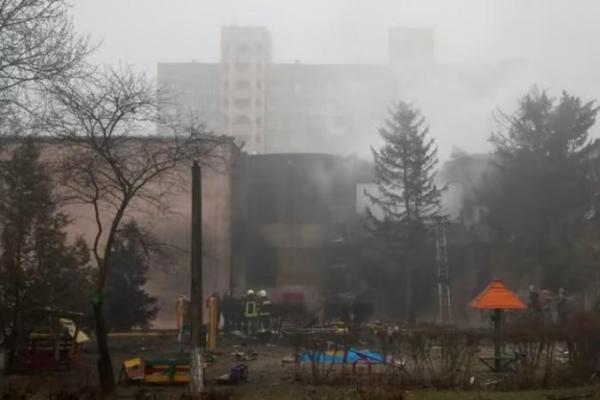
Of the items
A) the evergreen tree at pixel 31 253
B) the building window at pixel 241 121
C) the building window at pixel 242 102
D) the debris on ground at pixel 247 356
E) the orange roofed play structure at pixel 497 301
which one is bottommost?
the debris on ground at pixel 247 356

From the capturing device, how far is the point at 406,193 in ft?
99.2

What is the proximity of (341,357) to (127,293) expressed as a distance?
10403 millimetres

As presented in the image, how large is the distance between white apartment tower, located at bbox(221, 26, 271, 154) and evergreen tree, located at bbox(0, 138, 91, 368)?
1351 inches

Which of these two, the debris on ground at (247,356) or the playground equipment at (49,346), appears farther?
the debris on ground at (247,356)

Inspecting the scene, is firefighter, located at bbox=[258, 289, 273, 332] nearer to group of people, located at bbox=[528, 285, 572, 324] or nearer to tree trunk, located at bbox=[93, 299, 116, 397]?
group of people, located at bbox=[528, 285, 572, 324]

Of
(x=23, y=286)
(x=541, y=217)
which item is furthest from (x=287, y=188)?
(x=23, y=286)

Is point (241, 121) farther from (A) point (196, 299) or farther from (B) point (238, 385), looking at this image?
(A) point (196, 299)

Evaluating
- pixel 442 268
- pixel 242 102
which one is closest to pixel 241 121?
pixel 242 102

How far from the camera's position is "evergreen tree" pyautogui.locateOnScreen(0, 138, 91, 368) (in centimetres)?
1432

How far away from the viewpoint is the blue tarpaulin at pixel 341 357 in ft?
42.1

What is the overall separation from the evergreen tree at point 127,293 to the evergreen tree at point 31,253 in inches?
145

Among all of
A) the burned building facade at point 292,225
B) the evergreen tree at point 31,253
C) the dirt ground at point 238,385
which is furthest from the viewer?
the burned building facade at point 292,225

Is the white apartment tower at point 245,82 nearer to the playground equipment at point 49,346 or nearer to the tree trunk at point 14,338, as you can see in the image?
the playground equipment at point 49,346

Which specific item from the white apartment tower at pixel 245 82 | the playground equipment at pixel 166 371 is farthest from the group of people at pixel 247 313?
the white apartment tower at pixel 245 82
